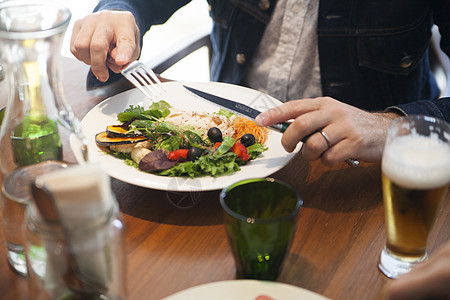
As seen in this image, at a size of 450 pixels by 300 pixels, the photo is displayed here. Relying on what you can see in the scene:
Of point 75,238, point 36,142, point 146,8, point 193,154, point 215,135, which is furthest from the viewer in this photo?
point 146,8

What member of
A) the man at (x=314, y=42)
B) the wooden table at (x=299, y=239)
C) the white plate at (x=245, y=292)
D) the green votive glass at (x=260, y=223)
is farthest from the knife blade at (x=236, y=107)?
the white plate at (x=245, y=292)

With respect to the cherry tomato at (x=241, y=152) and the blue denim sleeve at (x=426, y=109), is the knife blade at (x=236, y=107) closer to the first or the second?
the cherry tomato at (x=241, y=152)

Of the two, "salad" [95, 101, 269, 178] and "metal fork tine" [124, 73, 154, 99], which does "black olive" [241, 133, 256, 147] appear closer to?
"salad" [95, 101, 269, 178]

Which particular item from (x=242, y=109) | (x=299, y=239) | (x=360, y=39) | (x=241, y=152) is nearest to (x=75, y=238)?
(x=299, y=239)

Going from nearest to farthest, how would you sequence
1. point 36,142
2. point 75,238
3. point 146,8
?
1. point 75,238
2. point 36,142
3. point 146,8

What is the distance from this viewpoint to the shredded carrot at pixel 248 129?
126 cm

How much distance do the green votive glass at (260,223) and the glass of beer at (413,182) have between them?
0.55ft

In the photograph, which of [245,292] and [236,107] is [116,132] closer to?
[236,107]

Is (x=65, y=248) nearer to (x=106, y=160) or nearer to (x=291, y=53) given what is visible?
(x=106, y=160)

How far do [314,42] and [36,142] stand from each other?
1.22 metres

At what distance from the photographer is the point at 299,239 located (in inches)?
37.6

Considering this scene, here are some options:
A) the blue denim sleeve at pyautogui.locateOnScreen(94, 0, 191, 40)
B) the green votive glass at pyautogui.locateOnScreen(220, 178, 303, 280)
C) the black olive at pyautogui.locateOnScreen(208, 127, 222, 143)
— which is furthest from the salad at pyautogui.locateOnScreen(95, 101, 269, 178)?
the blue denim sleeve at pyautogui.locateOnScreen(94, 0, 191, 40)

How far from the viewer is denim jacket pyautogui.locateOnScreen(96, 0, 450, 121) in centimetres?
169

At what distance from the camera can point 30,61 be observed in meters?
0.76
